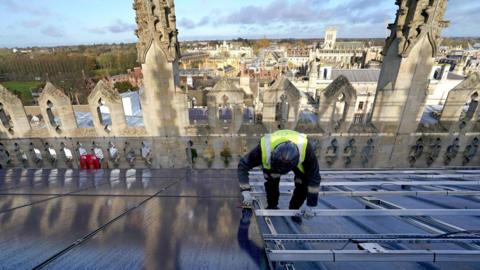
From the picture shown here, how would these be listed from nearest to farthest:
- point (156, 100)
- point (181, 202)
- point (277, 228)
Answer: point (277, 228) → point (181, 202) → point (156, 100)

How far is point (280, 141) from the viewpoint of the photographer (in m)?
3.50

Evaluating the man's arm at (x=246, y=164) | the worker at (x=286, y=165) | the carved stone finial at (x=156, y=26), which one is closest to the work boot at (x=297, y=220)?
the worker at (x=286, y=165)

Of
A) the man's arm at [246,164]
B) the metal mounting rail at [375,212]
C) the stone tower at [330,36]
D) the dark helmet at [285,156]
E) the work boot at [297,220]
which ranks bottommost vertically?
the work boot at [297,220]

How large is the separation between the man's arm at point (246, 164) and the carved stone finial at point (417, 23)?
5726 mm

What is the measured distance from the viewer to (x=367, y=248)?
95.3 inches

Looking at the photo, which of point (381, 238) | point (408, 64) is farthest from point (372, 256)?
point (408, 64)

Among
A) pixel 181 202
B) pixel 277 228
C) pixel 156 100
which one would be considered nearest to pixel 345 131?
pixel 277 228

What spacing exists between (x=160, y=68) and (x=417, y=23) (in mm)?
7612

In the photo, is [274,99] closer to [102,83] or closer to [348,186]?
[348,186]

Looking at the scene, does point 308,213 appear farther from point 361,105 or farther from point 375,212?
point 361,105

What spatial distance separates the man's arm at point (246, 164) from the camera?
12.7 ft

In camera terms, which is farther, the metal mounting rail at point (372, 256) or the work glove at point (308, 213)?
the work glove at point (308, 213)

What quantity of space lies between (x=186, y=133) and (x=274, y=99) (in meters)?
3.30

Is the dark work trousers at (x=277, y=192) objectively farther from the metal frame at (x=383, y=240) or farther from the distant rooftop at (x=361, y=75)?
the distant rooftop at (x=361, y=75)
